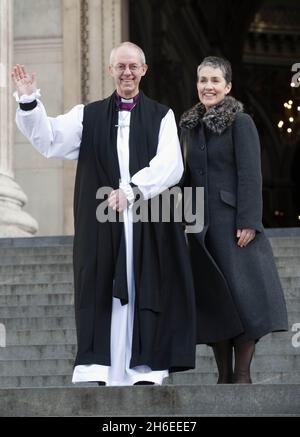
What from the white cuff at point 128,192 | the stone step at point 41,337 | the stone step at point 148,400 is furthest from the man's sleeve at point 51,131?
the stone step at point 41,337

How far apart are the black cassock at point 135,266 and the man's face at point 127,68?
13 centimetres

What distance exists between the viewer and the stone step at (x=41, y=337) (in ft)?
34.9

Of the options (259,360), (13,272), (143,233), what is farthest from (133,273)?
(13,272)

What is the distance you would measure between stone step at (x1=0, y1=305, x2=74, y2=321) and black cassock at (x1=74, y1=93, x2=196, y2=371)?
11.1 feet

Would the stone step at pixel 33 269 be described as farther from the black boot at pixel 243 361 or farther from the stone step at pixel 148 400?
the stone step at pixel 148 400

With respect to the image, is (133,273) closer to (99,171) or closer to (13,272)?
(99,171)

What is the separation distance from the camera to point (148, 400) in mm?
6660

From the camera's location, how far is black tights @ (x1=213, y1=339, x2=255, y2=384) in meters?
7.71

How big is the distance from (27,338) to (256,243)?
3.24m

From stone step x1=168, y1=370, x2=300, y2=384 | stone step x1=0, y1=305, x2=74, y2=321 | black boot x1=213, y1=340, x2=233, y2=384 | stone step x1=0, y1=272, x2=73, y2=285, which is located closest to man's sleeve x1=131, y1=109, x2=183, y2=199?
black boot x1=213, y1=340, x2=233, y2=384

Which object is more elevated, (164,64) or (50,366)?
(164,64)

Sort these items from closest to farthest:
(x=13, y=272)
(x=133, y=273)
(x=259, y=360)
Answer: (x=133, y=273), (x=259, y=360), (x=13, y=272)
